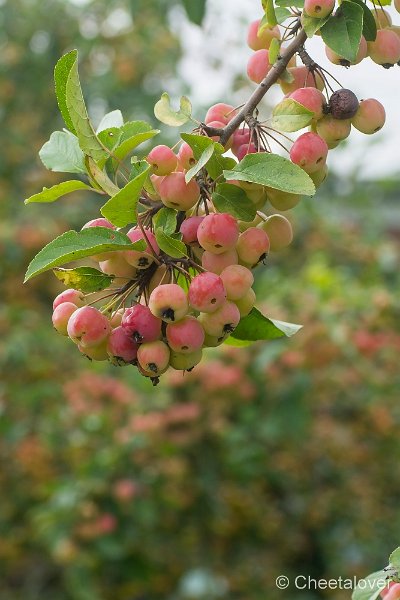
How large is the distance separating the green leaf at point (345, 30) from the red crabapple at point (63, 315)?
31 cm

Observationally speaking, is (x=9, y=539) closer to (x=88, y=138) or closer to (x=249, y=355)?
(x=249, y=355)

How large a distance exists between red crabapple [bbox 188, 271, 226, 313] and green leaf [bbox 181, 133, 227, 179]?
86 mm

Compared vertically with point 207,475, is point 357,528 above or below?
below

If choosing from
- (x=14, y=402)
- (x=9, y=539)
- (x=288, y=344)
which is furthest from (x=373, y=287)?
(x=9, y=539)

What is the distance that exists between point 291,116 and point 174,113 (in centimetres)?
12

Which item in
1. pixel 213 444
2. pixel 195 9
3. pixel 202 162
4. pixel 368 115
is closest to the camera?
pixel 202 162

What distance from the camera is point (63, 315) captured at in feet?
2.39

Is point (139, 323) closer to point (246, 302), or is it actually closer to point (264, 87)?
point (246, 302)

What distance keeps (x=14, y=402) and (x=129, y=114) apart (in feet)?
5.65

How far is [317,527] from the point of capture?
3.51 m

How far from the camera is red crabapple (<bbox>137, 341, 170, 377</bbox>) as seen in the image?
2.24 feet
